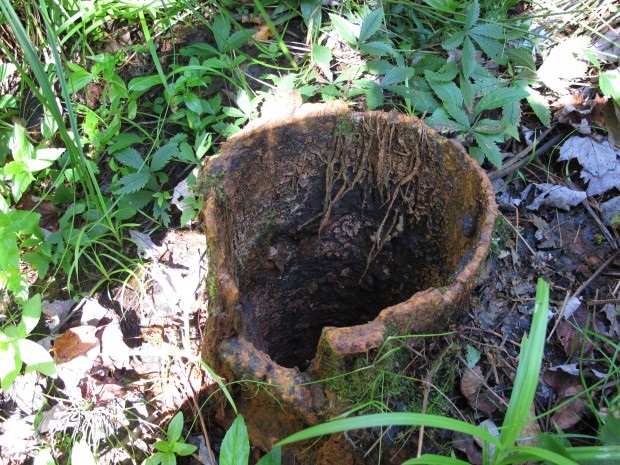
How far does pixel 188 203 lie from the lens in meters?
2.42

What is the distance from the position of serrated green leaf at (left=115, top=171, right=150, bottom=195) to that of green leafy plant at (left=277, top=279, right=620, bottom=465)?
62.1 inches

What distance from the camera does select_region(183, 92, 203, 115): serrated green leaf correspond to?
2.53 m

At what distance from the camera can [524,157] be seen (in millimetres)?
2512

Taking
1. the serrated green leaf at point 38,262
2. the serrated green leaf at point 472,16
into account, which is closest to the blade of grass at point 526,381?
the serrated green leaf at point 472,16

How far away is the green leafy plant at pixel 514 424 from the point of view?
3.73ft

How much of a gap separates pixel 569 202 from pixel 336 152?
110cm

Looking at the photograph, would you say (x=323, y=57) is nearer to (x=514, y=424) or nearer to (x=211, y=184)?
(x=211, y=184)

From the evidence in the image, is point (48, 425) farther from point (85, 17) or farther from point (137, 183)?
point (85, 17)

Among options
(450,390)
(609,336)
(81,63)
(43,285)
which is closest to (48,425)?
(43,285)

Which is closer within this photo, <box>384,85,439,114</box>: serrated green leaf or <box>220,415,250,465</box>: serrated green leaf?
<box>220,415,250,465</box>: serrated green leaf

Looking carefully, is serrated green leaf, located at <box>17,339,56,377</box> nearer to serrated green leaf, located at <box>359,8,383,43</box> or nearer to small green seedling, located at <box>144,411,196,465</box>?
small green seedling, located at <box>144,411,196,465</box>

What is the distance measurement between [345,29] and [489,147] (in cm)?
90

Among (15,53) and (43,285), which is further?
(15,53)

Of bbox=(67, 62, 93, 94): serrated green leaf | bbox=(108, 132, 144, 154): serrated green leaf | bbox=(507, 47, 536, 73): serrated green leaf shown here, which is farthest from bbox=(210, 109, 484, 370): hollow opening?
bbox=(67, 62, 93, 94): serrated green leaf
